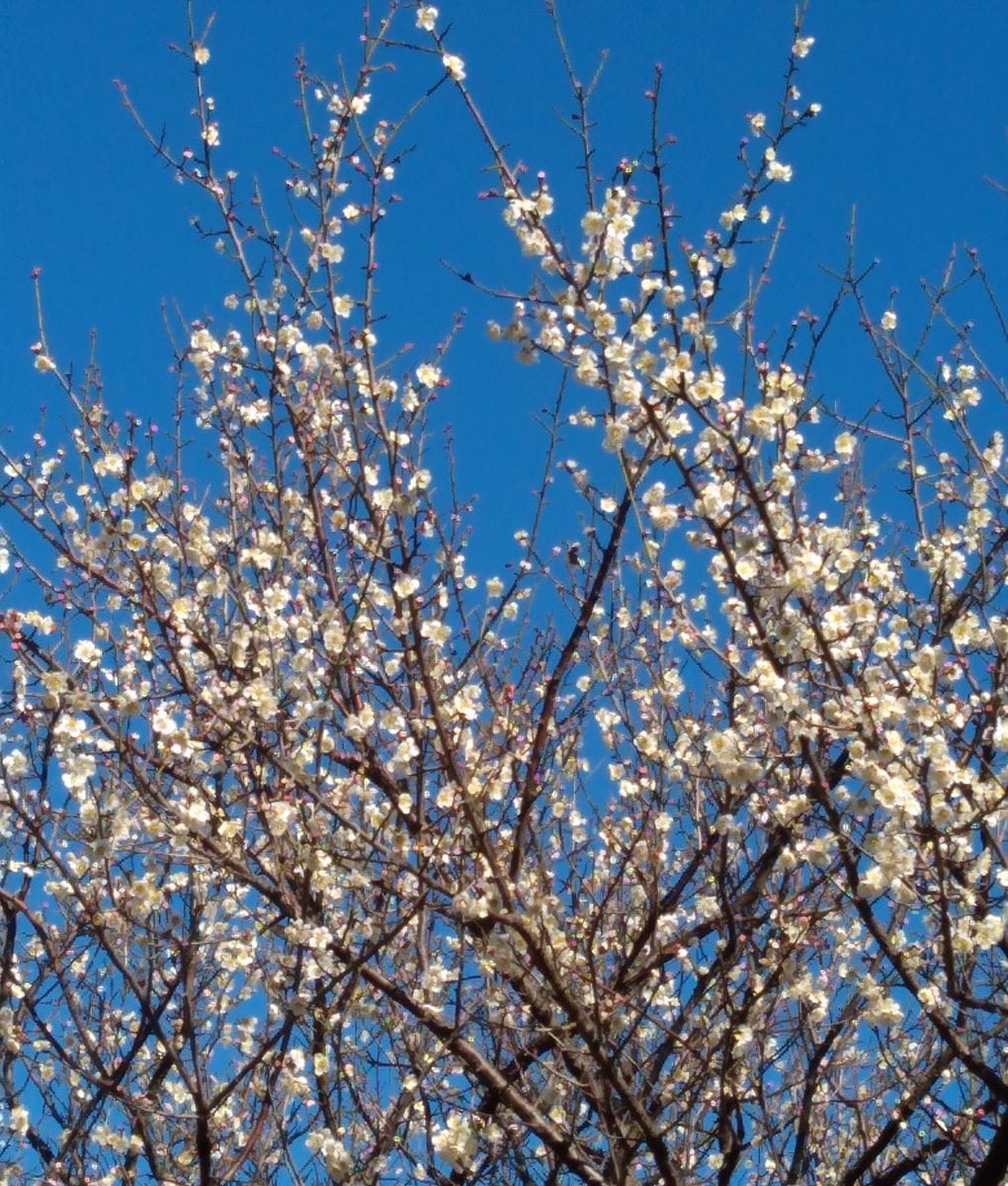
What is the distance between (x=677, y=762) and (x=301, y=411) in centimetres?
201

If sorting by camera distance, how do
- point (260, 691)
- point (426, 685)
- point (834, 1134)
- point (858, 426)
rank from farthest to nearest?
point (834, 1134), point (858, 426), point (260, 691), point (426, 685)

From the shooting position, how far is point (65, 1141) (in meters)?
4.97

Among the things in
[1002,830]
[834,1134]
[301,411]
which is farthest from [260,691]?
[834,1134]

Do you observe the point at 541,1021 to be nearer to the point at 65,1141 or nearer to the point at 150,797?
the point at 150,797

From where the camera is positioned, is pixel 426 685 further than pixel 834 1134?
No

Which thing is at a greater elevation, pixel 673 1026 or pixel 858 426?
pixel 858 426

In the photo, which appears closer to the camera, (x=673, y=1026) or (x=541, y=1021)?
(x=541, y=1021)

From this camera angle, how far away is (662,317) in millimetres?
4176

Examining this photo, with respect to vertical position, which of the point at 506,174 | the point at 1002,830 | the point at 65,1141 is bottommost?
the point at 65,1141

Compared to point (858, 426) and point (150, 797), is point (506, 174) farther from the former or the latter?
point (150, 797)

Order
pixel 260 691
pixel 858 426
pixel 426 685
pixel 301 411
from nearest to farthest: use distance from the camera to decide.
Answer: pixel 426 685
pixel 260 691
pixel 858 426
pixel 301 411

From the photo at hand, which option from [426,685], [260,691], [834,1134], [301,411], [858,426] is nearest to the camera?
[426,685]

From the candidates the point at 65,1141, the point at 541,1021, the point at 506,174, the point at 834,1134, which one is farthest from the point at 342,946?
the point at 834,1134

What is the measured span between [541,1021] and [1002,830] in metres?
1.75
